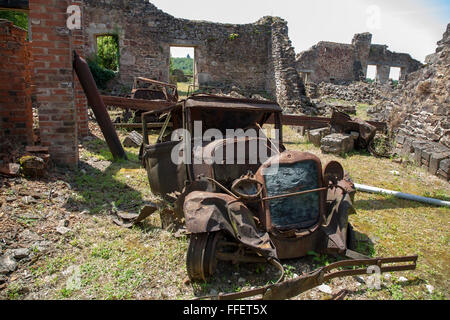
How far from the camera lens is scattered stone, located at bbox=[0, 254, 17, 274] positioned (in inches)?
102

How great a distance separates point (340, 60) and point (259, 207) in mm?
23851

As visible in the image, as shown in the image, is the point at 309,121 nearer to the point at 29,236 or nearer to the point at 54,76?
the point at 54,76

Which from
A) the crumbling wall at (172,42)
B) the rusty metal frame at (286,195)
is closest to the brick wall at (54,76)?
the rusty metal frame at (286,195)

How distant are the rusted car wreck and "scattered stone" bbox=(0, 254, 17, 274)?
161cm

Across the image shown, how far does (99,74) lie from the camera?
46.5ft

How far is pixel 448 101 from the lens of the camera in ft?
23.5

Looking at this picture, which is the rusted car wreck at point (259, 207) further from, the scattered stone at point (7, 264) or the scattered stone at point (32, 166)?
the scattered stone at point (32, 166)

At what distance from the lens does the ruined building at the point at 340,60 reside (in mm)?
22812

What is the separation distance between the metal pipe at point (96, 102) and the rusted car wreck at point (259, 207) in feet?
8.48

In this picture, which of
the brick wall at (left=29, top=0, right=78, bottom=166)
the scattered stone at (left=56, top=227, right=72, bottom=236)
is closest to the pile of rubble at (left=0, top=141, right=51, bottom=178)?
the brick wall at (left=29, top=0, right=78, bottom=166)

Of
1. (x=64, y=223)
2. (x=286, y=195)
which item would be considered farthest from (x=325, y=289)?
(x=64, y=223)
